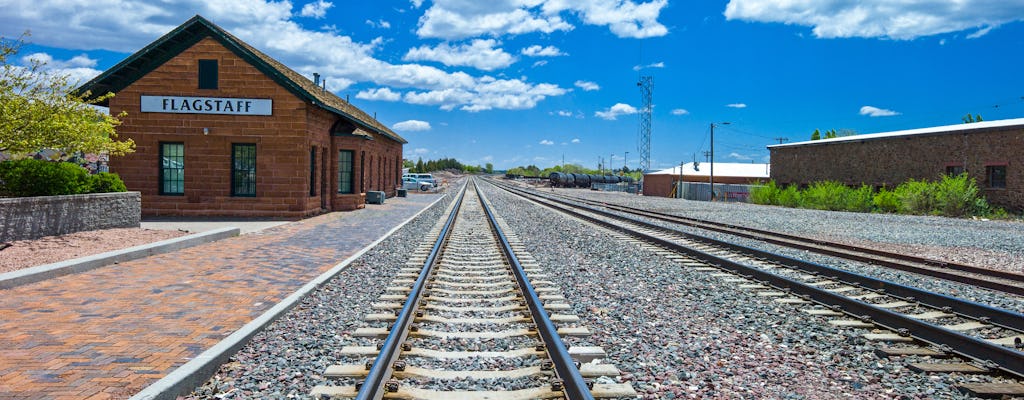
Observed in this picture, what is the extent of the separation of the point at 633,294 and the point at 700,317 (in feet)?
4.25

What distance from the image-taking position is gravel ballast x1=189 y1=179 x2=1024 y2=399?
438 centimetres

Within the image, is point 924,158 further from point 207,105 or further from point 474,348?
point 474,348

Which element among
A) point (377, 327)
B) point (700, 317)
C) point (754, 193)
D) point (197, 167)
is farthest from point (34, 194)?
point (754, 193)

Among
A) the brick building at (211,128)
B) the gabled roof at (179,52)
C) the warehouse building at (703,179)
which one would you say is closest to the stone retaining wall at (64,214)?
the brick building at (211,128)

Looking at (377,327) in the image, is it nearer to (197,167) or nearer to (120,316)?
(120,316)

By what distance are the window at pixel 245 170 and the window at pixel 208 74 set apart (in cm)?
202

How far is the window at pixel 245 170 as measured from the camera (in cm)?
1878

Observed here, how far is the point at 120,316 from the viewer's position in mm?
6152

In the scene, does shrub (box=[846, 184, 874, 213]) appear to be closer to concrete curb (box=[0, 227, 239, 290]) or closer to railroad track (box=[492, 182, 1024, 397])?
railroad track (box=[492, 182, 1024, 397])

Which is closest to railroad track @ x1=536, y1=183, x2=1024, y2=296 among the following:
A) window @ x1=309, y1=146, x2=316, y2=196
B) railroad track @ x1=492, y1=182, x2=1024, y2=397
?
railroad track @ x1=492, y1=182, x2=1024, y2=397

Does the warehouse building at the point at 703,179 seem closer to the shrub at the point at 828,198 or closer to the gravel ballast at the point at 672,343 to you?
the shrub at the point at 828,198

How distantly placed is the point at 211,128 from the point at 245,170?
61.8 inches

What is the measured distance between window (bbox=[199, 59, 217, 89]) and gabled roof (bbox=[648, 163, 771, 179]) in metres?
53.7

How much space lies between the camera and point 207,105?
18.3 m
